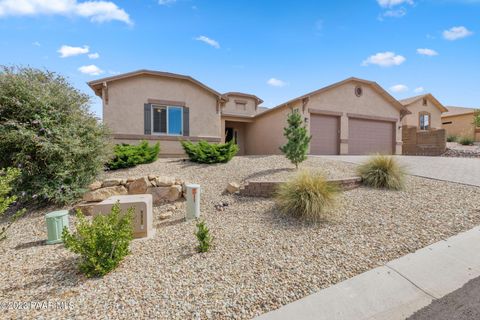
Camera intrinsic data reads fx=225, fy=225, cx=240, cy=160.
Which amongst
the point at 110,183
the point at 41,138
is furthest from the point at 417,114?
the point at 41,138

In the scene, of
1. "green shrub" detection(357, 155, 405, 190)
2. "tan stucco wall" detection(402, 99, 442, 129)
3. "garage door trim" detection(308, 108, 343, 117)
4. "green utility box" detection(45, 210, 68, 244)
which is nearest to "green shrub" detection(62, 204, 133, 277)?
"green utility box" detection(45, 210, 68, 244)

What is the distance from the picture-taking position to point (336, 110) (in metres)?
13.8

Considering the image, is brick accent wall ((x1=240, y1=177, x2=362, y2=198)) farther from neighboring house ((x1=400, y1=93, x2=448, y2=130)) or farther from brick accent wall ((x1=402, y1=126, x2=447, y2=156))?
neighboring house ((x1=400, y1=93, x2=448, y2=130))

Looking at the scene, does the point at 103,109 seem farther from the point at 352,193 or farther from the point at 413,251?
the point at 413,251

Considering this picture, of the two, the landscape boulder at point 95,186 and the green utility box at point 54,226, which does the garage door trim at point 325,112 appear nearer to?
the landscape boulder at point 95,186

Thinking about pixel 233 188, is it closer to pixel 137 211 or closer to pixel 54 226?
pixel 137 211

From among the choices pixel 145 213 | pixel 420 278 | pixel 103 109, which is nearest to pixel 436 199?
pixel 420 278

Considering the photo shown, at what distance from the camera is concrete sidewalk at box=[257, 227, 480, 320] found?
7.47ft

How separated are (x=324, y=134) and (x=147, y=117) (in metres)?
10.1

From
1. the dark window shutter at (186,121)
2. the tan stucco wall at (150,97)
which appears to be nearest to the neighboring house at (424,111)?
the tan stucco wall at (150,97)

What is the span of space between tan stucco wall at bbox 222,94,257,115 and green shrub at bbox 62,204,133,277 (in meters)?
15.7

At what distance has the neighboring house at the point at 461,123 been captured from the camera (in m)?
21.0

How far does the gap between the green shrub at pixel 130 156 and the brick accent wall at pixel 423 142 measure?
17.5 metres

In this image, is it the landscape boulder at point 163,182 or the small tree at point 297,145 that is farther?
the small tree at point 297,145
